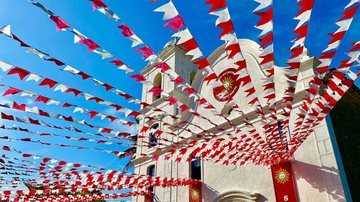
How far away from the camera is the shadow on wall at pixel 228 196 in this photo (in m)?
10.2

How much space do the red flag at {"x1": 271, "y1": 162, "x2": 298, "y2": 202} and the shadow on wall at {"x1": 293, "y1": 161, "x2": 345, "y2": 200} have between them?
0.87ft

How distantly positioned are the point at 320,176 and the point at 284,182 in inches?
49.1

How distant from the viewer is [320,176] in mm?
8938

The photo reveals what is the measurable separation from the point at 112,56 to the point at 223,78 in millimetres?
10082

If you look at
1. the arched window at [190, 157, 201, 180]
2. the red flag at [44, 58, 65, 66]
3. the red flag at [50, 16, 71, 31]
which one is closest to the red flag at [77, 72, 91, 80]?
the red flag at [44, 58, 65, 66]

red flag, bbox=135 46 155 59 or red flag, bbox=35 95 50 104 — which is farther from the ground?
red flag, bbox=35 95 50 104

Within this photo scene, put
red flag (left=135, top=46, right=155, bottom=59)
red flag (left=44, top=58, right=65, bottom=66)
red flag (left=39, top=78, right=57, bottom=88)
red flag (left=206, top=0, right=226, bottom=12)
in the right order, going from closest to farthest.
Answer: red flag (left=206, top=0, right=226, bottom=12) → red flag (left=135, top=46, right=155, bottom=59) → red flag (left=44, top=58, right=65, bottom=66) → red flag (left=39, top=78, right=57, bottom=88)

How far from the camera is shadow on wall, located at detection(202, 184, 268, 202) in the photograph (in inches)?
402

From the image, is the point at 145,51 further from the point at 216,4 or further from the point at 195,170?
the point at 195,170

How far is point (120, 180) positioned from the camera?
11789 mm

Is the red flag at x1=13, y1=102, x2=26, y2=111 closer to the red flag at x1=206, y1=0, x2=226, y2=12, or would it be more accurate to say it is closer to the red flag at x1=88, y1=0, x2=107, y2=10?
the red flag at x1=88, y1=0, x2=107, y2=10

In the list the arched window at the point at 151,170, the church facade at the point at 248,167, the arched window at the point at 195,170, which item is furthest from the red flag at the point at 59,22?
the arched window at the point at 151,170

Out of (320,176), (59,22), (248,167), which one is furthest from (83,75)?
(248,167)

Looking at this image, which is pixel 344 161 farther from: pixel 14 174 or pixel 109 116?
pixel 14 174
